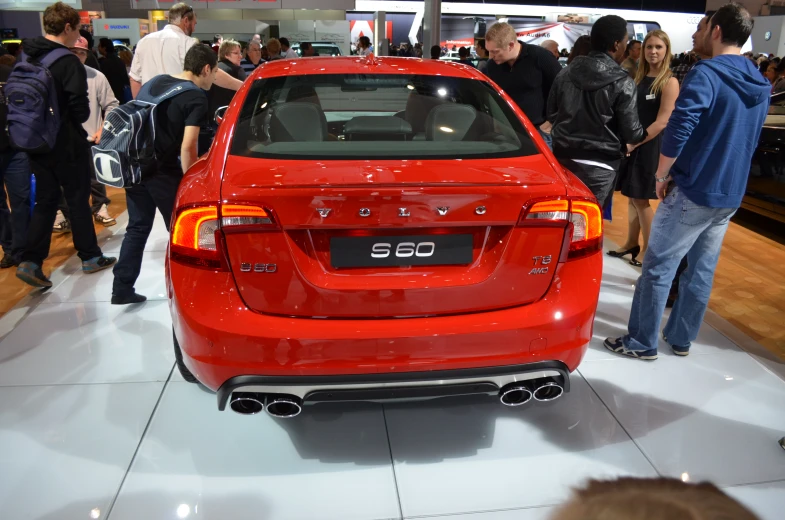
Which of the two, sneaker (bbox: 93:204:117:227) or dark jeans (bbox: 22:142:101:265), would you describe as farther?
sneaker (bbox: 93:204:117:227)

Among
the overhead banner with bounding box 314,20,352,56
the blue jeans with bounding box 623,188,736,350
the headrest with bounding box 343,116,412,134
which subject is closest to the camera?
the headrest with bounding box 343,116,412,134

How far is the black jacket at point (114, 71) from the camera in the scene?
23.1ft

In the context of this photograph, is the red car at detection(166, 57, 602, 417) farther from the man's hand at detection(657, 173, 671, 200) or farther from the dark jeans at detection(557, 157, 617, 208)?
the dark jeans at detection(557, 157, 617, 208)

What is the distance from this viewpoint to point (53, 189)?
3697 millimetres

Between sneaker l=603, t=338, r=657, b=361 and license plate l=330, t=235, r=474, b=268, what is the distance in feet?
5.15

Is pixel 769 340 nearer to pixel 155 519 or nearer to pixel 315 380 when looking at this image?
pixel 315 380

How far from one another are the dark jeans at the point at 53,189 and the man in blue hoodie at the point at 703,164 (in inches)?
132

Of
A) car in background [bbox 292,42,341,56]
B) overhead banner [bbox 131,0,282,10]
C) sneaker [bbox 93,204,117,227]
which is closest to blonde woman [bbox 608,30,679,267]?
sneaker [bbox 93,204,117,227]

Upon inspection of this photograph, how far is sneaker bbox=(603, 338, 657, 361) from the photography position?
296cm

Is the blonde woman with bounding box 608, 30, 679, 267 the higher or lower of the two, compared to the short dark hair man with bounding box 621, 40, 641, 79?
lower

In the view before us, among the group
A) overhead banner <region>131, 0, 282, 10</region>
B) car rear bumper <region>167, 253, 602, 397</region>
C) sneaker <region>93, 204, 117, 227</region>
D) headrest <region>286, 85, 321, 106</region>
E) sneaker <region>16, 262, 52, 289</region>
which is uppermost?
overhead banner <region>131, 0, 282, 10</region>

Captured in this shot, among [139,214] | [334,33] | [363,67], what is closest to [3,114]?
[139,214]

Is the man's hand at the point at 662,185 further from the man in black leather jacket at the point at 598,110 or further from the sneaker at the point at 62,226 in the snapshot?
the sneaker at the point at 62,226

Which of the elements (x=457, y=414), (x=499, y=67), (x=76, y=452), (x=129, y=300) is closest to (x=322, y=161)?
(x=457, y=414)
